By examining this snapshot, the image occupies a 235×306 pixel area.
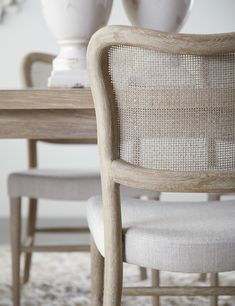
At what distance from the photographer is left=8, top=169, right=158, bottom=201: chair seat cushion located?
2182 mm

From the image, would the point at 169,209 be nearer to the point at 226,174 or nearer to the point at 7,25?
the point at 226,174

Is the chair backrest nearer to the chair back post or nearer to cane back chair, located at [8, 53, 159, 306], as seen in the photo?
the chair back post

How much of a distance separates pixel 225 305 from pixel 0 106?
1.26 m

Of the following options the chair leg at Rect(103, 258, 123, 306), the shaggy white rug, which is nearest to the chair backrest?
the chair leg at Rect(103, 258, 123, 306)

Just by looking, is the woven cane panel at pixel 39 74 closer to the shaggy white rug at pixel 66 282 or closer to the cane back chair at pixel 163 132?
the shaggy white rug at pixel 66 282

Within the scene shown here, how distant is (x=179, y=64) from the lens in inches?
46.8

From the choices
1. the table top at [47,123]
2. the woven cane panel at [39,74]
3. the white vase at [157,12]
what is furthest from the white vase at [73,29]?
the woven cane panel at [39,74]

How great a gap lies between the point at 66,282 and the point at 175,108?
1.55 m

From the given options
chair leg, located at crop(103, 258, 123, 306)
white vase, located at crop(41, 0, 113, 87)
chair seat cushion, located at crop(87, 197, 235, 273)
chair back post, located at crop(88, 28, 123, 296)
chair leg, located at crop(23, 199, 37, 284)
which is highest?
white vase, located at crop(41, 0, 113, 87)

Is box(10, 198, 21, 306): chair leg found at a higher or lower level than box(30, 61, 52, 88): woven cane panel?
lower

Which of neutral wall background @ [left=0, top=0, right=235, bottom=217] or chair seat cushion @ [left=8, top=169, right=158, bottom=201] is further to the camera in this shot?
neutral wall background @ [left=0, top=0, right=235, bottom=217]

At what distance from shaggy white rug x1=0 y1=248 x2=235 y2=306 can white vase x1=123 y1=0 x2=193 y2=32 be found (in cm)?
101

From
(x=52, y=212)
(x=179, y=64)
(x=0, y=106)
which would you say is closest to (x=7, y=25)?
(x=52, y=212)

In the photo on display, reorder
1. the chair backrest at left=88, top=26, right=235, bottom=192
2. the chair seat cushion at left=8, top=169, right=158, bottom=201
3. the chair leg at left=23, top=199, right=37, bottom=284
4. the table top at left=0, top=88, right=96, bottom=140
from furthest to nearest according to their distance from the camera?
the chair leg at left=23, top=199, right=37, bottom=284 < the chair seat cushion at left=8, top=169, right=158, bottom=201 < the table top at left=0, top=88, right=96, bottom=140 < the chair backrest at left=88, top=26, right=235, bottom=192
